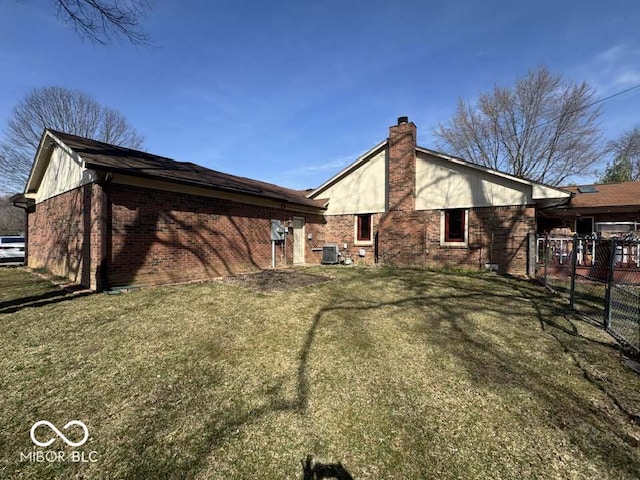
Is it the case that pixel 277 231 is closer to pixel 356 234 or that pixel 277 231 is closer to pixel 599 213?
pixel 356 234

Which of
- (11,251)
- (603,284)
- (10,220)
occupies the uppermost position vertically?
(10,220)

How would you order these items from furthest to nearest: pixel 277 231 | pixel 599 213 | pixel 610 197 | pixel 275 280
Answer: pixel 599 213 < pixel 610 197 < pixel 277 231 < pixel 275 280

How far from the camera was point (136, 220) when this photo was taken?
7570mm

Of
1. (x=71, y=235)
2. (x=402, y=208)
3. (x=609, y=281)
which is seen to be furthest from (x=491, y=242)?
(x=71, y=235)

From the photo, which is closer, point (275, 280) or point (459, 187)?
point (275, 280)

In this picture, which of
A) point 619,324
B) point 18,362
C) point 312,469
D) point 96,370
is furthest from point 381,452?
point 619,324

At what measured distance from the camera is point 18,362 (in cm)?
375

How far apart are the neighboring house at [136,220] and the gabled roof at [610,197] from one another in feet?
42.0

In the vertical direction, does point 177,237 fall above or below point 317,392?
above

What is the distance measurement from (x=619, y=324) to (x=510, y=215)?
599 centimetres

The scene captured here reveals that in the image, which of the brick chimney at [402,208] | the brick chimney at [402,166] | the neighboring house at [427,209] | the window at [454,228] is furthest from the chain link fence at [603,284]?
the brick chimney at [402,166]

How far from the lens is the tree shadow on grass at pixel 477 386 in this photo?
7.70ft

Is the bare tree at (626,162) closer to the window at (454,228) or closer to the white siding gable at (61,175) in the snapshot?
the window at (454,228)

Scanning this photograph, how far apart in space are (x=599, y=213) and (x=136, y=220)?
18688 millimetres
